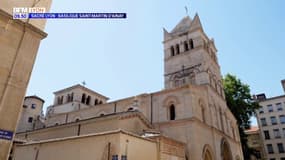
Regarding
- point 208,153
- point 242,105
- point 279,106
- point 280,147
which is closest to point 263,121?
point 279,106

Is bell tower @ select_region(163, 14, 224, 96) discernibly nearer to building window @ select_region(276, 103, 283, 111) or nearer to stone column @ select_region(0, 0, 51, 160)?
stone column @ select_region(0, 0, 51, 160)

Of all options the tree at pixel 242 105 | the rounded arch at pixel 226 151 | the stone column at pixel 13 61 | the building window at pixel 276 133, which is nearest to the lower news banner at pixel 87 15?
the stone column at pixel 13 61

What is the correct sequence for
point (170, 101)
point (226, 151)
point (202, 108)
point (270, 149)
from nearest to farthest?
1. point (170, 101)
2. point (202, 108)
3. point (226, 151)
4. point (270, 149)

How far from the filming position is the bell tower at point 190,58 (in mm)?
25547

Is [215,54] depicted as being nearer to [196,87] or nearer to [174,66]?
[174,66]

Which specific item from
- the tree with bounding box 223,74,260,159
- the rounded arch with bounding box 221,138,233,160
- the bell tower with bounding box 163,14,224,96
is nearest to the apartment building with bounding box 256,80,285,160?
the tree with bounding box 223,74,260,159

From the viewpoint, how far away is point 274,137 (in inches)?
1672

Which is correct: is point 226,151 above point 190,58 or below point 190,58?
below

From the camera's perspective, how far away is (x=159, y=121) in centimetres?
2047

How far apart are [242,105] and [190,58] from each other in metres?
13.7

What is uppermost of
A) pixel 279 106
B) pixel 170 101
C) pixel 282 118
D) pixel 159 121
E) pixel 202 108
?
pixel 279 106

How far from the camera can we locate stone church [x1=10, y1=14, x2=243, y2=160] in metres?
12.5

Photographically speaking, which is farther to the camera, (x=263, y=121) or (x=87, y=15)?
(x=263, y=121)

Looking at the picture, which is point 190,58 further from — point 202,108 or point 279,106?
point 279,106
